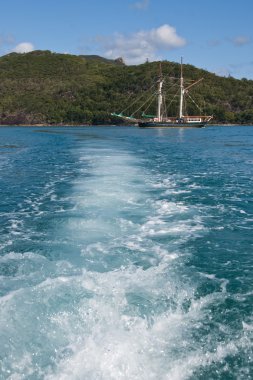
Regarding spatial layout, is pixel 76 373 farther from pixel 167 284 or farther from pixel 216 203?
pixel 216 203

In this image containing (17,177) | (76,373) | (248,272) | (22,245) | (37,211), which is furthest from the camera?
(17,177)

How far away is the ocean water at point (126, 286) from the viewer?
7.52 meters

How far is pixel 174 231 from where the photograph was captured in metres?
15.4

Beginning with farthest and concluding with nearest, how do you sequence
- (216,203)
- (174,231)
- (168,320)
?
(216,203) < (174,231) < (168,320)

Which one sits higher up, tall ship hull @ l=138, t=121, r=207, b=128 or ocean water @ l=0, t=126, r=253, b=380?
tall ship hull @ l=138, t=121, r=207, b=128

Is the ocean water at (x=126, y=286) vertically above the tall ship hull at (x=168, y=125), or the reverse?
the tall ship hull at (x=168, y=125)

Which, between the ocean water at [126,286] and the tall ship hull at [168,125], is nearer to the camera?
the ocean water at [126,286]

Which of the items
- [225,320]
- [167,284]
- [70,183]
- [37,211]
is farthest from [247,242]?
[70,183]

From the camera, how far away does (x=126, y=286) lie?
1046 cm

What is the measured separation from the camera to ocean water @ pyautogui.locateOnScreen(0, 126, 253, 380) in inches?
296

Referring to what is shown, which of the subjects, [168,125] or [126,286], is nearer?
[126,286]

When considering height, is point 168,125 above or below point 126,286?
above

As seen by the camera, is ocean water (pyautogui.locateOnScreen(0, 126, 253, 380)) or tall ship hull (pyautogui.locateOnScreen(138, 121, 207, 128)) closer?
ocean water (pyautogui.locateOnScreen(0, 126, 253, 380))

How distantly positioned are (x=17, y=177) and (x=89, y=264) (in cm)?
1917
